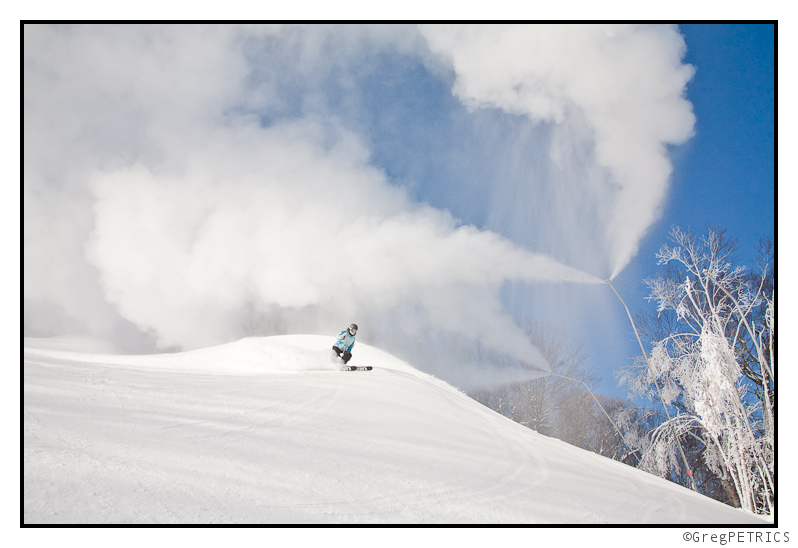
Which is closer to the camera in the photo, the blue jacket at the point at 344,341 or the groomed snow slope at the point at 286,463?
→ the groomed snow slope at the point at 286,463

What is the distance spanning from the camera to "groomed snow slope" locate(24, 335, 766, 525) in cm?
233

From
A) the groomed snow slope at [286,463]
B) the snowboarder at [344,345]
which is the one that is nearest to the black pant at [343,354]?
the snowboarder at [344,345]

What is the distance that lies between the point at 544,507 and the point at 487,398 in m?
20.1

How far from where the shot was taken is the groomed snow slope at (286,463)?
2.33 metres

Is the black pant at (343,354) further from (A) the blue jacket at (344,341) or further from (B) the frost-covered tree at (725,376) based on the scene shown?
(B) the frost-covered tree at (725,376)

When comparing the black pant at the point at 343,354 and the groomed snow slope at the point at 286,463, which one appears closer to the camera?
the groomed snow slope at the point at 286,463

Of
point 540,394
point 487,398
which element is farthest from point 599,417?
point 487,398

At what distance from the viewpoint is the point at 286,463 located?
9.93ft

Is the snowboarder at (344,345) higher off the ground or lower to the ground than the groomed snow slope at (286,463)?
higher

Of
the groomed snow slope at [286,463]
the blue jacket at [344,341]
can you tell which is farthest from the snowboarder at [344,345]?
the groomed snow slope at [286,463]

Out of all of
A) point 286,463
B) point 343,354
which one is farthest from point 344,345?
point 286,463

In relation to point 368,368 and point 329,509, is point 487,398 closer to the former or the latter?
point 368,368

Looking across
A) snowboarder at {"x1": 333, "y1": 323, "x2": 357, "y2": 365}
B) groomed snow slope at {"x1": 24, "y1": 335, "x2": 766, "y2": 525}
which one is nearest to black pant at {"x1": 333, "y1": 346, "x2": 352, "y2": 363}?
snowboarder at {"x1": 333, "y1": 323, "x2": 357, "y2": 365}

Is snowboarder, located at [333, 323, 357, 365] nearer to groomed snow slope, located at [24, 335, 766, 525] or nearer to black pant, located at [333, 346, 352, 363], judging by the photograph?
black pant, located at [333, 346, 352, 363]
